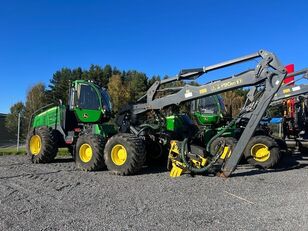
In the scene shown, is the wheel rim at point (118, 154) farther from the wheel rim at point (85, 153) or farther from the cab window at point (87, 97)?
the cab window at point (87, 97)

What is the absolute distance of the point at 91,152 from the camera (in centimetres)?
1106

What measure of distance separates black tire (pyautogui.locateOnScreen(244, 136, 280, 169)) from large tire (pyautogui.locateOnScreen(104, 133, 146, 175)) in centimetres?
368

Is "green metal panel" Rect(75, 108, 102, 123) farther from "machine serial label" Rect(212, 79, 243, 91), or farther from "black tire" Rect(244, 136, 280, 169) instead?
"black tire" Rect(244, 136, 280, 169)

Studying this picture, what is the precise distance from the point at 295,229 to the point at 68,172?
7155 millimetres

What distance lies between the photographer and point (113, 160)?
10.4 m

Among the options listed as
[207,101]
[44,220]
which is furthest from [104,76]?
[44,220]

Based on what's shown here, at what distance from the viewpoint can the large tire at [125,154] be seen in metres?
10.0

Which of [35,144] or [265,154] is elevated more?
[35,144]

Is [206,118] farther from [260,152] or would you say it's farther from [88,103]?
[88,103]

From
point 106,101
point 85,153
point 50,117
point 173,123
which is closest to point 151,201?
point 85,153

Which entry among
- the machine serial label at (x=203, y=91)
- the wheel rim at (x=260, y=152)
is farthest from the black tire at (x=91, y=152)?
the wheel rim at (x=260, y=152)

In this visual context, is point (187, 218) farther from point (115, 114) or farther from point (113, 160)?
point (115, 114)

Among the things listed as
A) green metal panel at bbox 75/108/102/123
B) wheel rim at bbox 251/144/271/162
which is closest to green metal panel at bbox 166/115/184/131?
green metal panel at bbox 75/108/102/123

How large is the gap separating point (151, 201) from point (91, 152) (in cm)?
459
